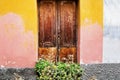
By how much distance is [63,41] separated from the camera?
11.7 meters

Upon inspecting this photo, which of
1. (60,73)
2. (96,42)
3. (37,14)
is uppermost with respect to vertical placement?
(37,14)

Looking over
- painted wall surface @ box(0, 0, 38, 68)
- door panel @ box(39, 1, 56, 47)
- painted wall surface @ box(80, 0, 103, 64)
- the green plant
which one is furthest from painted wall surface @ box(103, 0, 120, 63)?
painted wall surface @ box(0, 0, 38, 68)

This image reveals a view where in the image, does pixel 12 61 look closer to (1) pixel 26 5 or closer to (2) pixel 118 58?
(1) pixel 26 5

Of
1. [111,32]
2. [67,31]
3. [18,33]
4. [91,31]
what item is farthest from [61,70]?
[111,32]

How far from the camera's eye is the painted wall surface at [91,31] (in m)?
11.2

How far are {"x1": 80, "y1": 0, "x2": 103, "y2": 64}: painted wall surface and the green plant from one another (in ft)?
1.07

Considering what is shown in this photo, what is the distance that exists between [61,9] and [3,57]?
6.58 feet

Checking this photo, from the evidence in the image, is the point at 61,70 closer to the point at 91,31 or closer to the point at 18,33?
the point at 91,31

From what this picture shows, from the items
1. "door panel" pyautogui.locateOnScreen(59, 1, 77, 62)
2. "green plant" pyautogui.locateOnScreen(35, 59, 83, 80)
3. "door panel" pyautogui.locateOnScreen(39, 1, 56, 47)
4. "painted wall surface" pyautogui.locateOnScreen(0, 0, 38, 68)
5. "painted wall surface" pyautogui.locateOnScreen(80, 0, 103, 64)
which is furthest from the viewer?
"door panel" pyautogui.locateOnScreen(59, 1, 77, 62)

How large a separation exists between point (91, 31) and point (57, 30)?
3.09ft

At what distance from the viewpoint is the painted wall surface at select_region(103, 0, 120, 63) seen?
37.0ft

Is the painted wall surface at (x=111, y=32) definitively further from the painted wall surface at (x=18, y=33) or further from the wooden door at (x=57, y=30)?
the painted wall surface at (x=18, y=33)

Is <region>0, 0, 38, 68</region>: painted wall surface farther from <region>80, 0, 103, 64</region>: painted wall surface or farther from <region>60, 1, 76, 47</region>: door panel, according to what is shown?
<region>80, 0, 103, 64</region>: painted wall surface

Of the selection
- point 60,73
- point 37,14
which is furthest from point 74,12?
point 60,73
